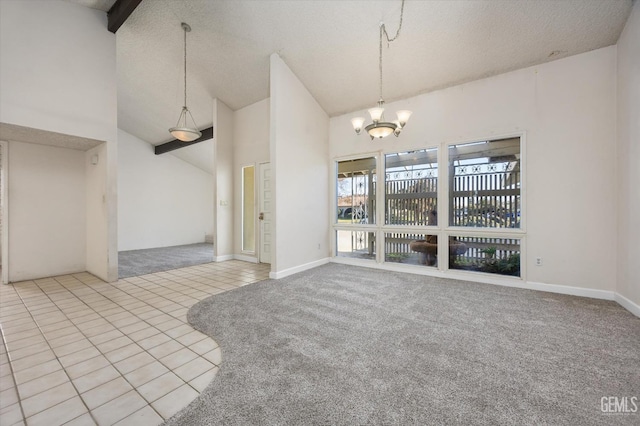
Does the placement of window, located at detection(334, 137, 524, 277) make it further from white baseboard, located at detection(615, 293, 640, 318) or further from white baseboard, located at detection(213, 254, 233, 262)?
white baseboard, located at detection(213, 254, 233, 262)

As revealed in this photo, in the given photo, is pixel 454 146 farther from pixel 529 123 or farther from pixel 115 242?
pixel 115 242

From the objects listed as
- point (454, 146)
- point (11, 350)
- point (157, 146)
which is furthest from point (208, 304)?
point (157, 146)

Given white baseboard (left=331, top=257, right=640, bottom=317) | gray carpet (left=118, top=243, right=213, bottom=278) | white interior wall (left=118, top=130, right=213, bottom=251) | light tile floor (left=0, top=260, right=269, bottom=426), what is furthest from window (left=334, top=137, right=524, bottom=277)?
white interior wall (left=118, top=130, right=213, bottom=251)

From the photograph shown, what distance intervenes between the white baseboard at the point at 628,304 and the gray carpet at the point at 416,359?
0.09m

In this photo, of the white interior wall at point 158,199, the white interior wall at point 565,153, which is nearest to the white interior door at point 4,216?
the white interior wall at point 158,199

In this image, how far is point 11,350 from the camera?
2.16 meters

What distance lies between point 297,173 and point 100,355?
3.50 metres

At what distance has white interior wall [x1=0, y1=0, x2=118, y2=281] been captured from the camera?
10.9ft

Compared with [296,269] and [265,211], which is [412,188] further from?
[265,211]

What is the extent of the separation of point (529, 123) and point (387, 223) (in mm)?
2655

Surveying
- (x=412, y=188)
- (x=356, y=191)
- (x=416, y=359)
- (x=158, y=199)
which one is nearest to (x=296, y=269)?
(x=356, y=191)

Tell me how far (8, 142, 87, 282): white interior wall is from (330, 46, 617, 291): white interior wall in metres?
7.18

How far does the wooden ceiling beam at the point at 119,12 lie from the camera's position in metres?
3.59

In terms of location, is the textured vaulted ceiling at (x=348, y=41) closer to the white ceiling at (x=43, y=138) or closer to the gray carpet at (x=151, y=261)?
the white ceiling at (x=43, y=138)
